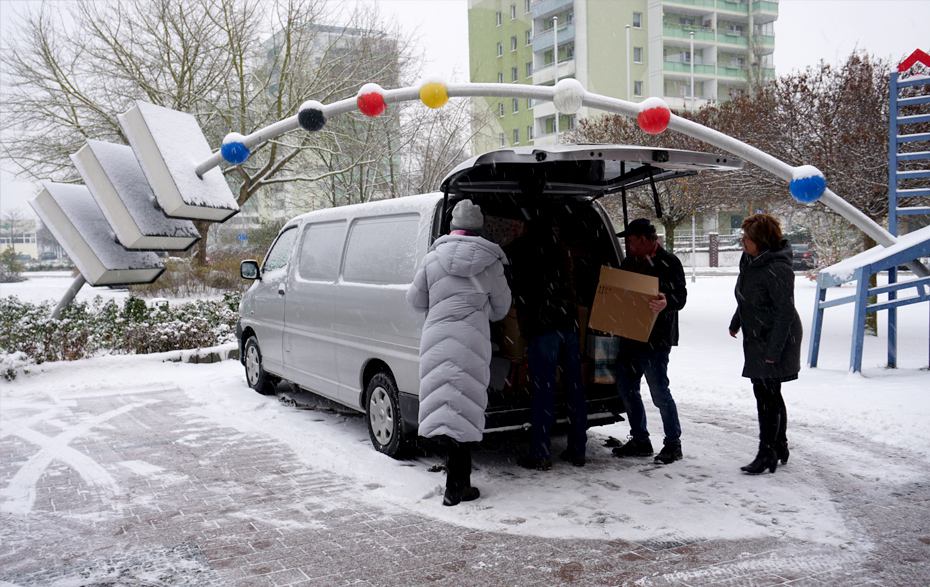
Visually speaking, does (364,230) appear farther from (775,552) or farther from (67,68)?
(67,68)

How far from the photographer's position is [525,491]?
15.9 feet

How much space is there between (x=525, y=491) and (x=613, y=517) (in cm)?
75

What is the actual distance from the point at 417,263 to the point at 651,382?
6.82ft

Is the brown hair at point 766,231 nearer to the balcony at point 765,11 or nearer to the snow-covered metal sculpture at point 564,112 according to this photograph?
the snow-covered metal sculpture at point 564,112

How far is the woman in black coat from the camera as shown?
4867mm

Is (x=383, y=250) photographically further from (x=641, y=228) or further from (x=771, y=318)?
(x=771, y=318)

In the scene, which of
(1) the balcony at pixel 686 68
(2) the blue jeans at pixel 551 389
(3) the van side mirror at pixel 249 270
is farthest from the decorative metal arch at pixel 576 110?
(1) the balcony at pixel 686 68

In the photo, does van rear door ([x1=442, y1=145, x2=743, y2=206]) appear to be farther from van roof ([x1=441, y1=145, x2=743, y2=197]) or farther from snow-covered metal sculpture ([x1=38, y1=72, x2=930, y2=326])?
snow-covered metal sculpture ([x1=38, y1=72, x2=930, y2=326])

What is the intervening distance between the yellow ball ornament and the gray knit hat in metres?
3.58

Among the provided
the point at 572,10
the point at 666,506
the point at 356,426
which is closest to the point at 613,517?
the point at 666,506

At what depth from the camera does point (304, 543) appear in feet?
13.1

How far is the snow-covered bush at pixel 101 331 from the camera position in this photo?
988cm

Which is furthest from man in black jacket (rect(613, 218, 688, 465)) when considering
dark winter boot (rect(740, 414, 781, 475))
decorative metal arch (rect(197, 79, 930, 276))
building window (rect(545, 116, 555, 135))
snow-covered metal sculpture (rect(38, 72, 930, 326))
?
building window (rect(545, 116, 555, 135))

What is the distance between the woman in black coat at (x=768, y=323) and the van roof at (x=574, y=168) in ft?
1.89
